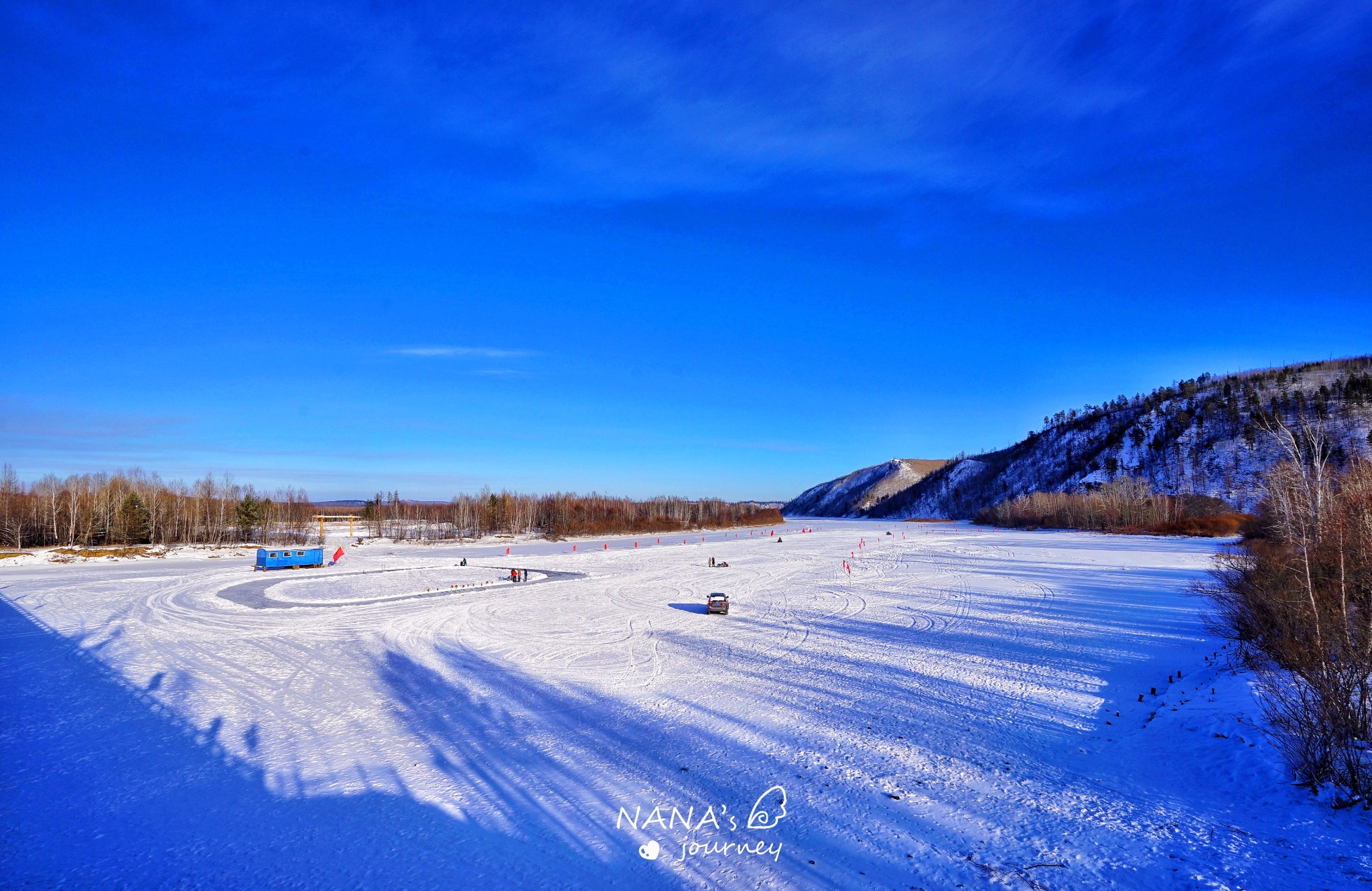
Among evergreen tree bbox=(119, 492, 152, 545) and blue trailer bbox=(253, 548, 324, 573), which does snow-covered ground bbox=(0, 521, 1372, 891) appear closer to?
blue trailer bbox=(253, 548, 324, 573)

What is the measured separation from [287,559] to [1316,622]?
41994 mm

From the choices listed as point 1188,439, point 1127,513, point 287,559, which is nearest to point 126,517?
point 287,559

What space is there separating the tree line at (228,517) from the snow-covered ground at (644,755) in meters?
45.1

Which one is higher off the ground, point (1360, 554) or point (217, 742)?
point (1360, 554)

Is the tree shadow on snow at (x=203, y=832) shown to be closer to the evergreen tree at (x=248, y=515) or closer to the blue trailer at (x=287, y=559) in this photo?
the blue trailer at (x=287, y=559)

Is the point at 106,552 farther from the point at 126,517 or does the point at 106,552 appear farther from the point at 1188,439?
the point at 1188,439

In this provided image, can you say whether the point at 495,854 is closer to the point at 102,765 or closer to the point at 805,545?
the point at 102,765

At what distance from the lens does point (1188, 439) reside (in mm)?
102188

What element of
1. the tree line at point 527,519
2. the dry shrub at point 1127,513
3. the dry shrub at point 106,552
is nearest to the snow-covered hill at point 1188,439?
the dry shrub at point 1127,513

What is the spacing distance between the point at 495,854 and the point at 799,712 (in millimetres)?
6251

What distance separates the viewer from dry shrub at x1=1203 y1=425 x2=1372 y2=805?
305 inches

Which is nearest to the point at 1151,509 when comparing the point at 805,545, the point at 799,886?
the point at 805,545

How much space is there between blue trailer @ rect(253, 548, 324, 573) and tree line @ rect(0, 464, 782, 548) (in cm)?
2744

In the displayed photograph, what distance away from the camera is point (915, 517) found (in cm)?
14975
